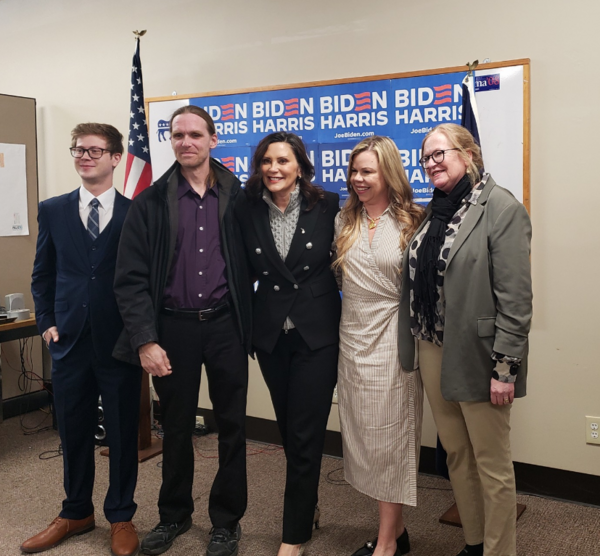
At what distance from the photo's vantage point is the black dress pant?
2531 millimetres

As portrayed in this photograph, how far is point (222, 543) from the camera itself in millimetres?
2465

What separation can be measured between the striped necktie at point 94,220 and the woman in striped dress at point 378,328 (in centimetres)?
97

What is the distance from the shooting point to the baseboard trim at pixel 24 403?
172 inches

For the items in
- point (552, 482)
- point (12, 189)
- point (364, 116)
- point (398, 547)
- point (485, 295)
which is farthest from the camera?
point (12, 189)

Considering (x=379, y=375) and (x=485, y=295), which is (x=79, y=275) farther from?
(x=485, y=295)

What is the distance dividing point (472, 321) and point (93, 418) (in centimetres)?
161

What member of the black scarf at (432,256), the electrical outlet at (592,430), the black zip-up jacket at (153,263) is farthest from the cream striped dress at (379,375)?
the electrical outlet at (592,430)

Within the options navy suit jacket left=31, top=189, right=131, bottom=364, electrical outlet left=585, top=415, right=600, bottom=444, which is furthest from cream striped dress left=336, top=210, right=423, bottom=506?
electrical outlet left=585, top=415, right=600, bottom=444

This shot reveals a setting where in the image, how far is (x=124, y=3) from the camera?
158 inches

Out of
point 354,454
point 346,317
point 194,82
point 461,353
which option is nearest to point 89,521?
point 354,454

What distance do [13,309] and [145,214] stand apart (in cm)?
174

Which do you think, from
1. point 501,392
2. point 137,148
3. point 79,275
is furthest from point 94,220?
point 501,392

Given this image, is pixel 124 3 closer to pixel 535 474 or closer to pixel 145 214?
pixel 145 214

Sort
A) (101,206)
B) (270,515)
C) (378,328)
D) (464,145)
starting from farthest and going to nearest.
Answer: (270,515) → (101,206) → (378,328) → (464,145)
